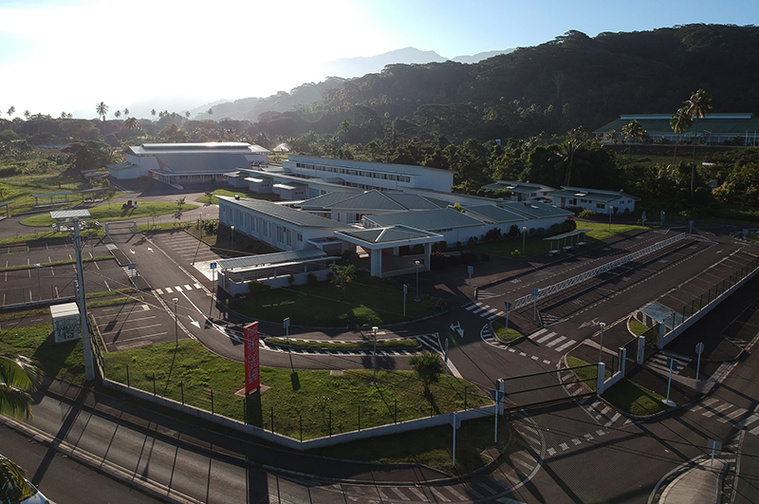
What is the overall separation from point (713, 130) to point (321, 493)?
127044mm

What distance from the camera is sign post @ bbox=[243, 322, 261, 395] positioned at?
2281 centimetres

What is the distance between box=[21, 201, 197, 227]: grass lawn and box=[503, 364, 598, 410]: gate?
58.8 meters

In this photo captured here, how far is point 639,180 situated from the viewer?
83.4m

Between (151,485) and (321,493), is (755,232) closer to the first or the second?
(321,493)

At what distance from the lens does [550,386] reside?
2459 cm

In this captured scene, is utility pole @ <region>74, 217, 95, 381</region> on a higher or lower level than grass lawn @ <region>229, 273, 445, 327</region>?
higher

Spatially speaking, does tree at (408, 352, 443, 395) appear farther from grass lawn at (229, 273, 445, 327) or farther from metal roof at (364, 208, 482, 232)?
metal roof at (364, 208, 482, 232)

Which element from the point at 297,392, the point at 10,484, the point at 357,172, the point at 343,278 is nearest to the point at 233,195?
the point at 357,172

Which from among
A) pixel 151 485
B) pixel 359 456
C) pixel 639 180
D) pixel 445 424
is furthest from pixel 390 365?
pixel 639 180

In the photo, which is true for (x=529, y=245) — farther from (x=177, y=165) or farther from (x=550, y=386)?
(x=177, y=165)

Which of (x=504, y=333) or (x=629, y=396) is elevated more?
(x=504, y=333)

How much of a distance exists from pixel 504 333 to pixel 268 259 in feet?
61.7

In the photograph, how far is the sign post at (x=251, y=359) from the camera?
898 inches

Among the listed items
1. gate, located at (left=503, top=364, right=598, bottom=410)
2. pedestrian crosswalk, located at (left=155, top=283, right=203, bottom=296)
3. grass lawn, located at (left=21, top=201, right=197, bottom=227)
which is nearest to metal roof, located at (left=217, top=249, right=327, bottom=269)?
pedestrian crosswalk, located at (left=155, top=283, right=203, bottom=296)
